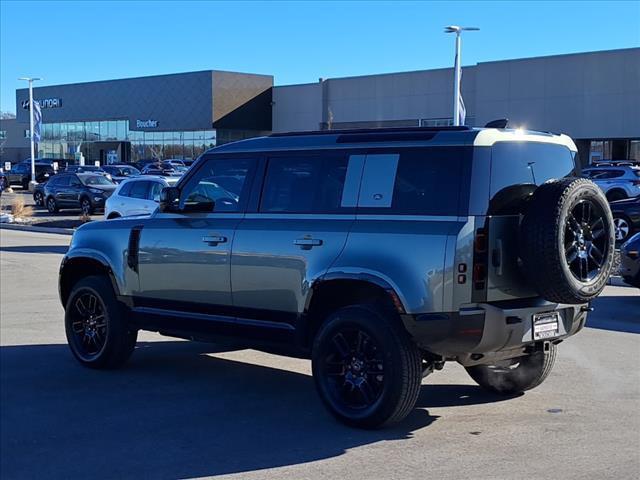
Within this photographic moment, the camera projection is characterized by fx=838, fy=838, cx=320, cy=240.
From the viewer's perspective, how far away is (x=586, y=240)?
237 inches

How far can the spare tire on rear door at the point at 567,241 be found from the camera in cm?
561

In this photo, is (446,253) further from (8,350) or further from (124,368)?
(8,350)

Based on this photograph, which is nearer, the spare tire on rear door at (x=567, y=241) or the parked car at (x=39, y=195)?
Answer: the spare tire on rear door at (x=567, y=241)

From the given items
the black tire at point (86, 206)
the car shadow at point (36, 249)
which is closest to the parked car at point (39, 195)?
the black tire at point (86, 206)

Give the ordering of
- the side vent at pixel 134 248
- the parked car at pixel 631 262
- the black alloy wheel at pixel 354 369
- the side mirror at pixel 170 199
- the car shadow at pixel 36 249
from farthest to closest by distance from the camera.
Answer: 1. the car shadow at pixel 36 249
2. the parked car at pixel 631 262
3. the side vent at pixel 134 248
4. the side mirror at pixel 170 199
5. the black alloy wheel at pixel 354 369

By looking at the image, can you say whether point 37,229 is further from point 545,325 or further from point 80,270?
point 545,325

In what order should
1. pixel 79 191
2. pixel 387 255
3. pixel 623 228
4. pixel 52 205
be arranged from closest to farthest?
pixel 387 255 < pixel 623 228 < pixel 79 191 < pixel 52 205

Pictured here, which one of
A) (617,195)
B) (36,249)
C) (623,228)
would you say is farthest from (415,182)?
(617,195)

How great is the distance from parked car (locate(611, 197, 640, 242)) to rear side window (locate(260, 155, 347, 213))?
14375 mm

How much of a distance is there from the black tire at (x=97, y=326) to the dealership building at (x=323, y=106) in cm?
3872

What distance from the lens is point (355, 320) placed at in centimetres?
601

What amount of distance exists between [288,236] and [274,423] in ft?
4.68

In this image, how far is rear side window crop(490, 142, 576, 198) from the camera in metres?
5.85

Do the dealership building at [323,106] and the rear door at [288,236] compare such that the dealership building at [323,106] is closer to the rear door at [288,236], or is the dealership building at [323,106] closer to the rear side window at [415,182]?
the rear door at [288,236]
